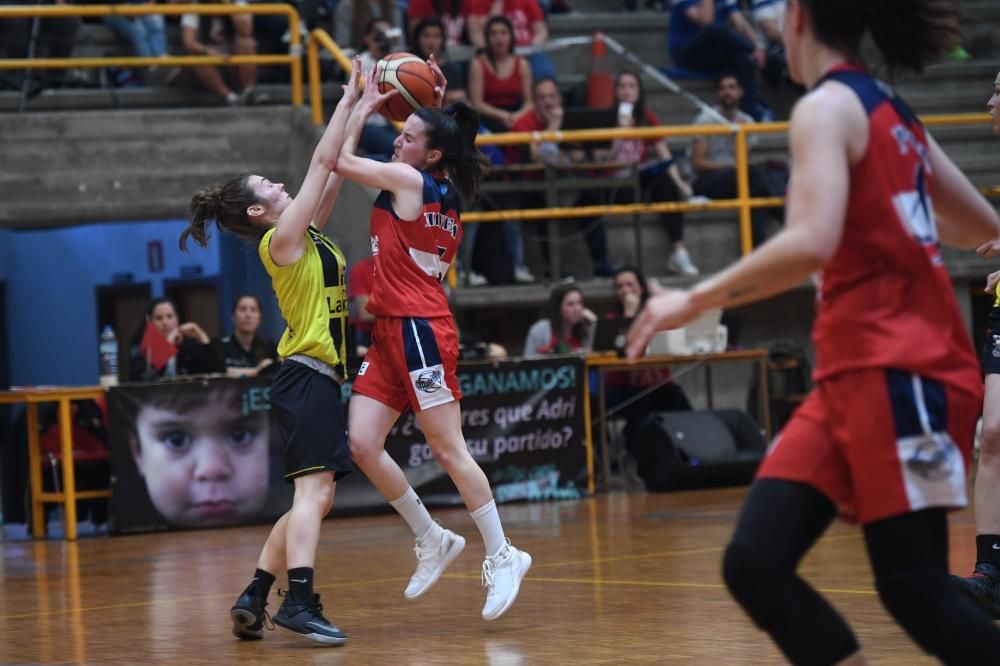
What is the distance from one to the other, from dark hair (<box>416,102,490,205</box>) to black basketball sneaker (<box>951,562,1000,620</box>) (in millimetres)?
2445

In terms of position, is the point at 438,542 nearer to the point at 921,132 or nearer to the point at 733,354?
the point at 921,132

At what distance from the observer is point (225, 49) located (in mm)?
14930

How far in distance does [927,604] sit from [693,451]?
870 centimetres

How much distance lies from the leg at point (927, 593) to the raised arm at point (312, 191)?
296 centimetres

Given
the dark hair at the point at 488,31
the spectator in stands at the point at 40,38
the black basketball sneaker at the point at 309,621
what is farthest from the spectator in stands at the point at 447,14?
the black basketball sneaker at the point at 309,621

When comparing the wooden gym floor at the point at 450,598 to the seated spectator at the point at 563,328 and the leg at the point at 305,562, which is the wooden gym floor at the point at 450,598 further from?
the seated spectator at the point at 563,328

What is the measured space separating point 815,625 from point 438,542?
3.28 m

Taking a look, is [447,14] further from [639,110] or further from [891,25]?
[891,25]

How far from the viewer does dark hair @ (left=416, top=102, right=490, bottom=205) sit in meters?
6.23

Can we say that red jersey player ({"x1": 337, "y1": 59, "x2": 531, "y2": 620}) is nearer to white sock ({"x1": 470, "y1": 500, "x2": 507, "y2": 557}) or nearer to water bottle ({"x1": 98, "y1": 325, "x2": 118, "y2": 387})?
white sock ({"x1": 470, "y1": 500, "x2": 507, "y2": 557})

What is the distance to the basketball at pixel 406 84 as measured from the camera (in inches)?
255

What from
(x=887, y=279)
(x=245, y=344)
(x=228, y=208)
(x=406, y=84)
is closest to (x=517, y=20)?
(x=245, y=344)

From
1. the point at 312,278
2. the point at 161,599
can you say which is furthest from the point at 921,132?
the point at 161,599

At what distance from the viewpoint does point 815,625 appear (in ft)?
10.8
